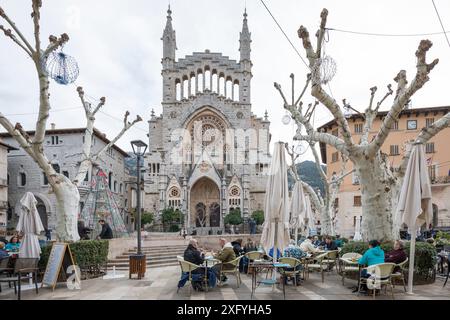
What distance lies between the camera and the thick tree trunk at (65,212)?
1098cm

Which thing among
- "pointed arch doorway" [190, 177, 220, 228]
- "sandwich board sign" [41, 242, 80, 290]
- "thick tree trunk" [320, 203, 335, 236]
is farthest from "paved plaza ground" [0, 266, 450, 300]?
"pointed arch doorway" [190, 177, 220, 228]

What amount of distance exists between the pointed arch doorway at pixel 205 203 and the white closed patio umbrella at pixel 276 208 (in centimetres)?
3455

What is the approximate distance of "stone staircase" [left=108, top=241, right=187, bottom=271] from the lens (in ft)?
45.0

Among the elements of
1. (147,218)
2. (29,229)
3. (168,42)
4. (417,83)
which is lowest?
(147,218)

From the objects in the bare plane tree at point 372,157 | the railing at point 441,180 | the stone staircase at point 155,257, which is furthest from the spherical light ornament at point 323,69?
the railing at point 441,180

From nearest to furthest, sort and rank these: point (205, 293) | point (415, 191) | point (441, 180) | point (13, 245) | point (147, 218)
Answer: point (415, 191)
point (205, 293)
point (13, 245)
point (441, 180)
point (147, 218)

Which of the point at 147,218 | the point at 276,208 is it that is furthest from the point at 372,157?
the point at 147,218

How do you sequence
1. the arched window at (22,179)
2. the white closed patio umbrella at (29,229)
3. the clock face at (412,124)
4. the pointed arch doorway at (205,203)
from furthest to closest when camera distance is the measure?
the pointed arch doorway at (205,203)
the clock face at (412,124)
the arched window at (22,179)
the white closed patio umbrella at (29,229)

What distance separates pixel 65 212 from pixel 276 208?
682 cm

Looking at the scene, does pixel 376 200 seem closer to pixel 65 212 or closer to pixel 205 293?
pixel 205 293

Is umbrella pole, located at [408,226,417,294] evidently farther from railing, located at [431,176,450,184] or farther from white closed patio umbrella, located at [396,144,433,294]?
railing, located at [431,176,450,184]

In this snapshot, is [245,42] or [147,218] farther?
[245,42]

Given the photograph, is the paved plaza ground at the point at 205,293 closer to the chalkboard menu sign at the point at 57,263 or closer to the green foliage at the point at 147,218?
the chalkboard menu sign at the point at 57,263

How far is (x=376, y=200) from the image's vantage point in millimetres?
10188
